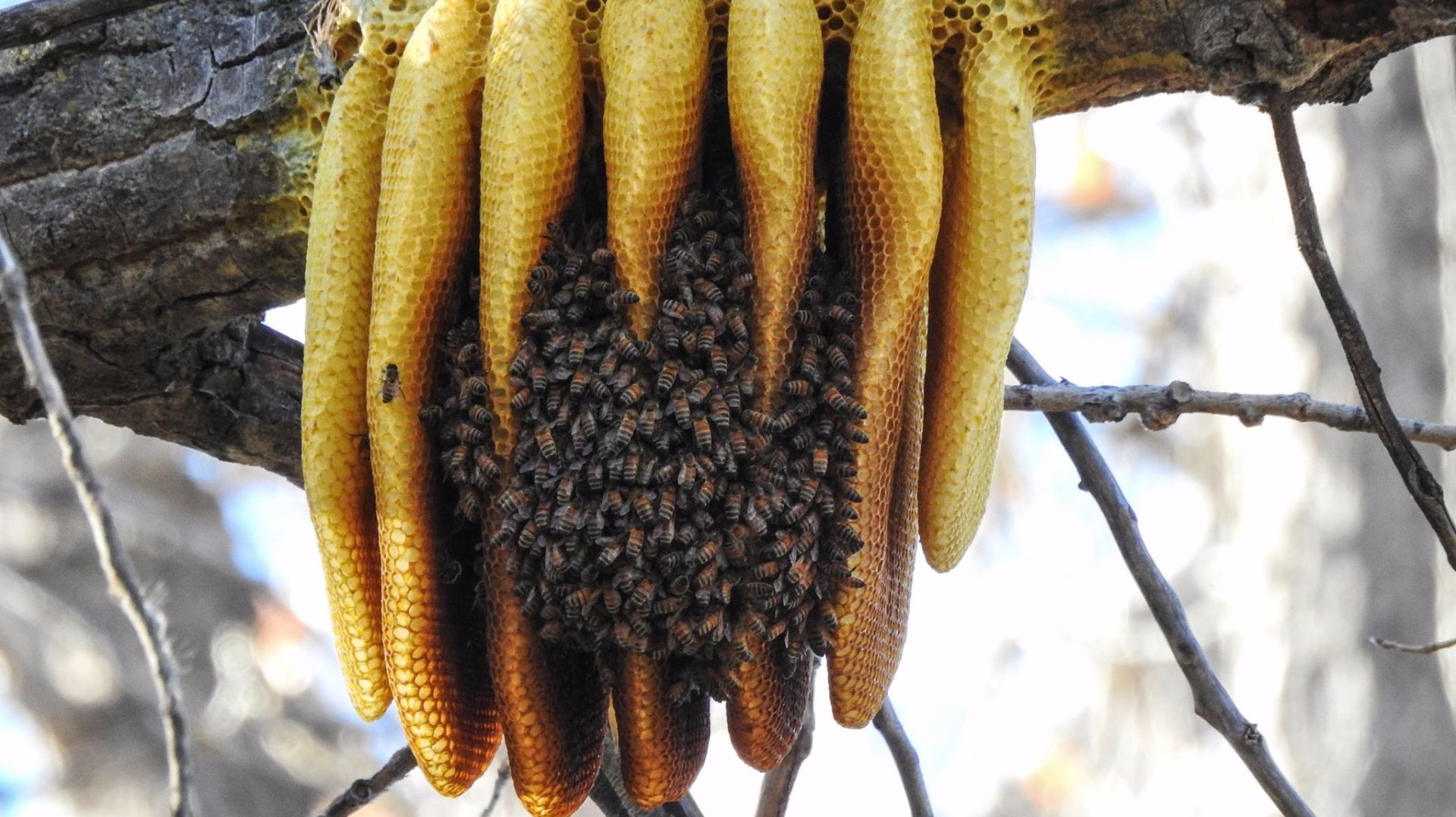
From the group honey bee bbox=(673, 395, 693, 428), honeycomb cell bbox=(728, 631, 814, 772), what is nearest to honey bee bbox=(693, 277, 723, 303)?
honey bee bbox=(673, 395, 693, 428)

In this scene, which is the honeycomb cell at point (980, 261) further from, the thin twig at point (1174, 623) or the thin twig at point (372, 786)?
the thin twig at point (372, 786)

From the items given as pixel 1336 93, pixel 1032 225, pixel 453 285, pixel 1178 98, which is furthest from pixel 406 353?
pixel 1178 98

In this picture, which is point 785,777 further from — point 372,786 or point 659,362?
point 659,362

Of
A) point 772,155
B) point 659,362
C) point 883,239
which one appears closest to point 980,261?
point 883,239

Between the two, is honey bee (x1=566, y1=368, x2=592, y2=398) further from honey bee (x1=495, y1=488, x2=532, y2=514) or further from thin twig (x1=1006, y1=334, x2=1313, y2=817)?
thin twig (x1=1006, y1=334, x2=1313, y2=817)

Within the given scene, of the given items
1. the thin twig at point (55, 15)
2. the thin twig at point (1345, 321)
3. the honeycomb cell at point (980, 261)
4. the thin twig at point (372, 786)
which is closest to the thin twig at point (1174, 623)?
the thin twig at point (1345, 321)

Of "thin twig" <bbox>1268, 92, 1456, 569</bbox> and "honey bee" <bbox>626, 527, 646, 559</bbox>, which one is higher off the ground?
"thin twig" <bbox>1268, 92, 1456, 569</bbox>
